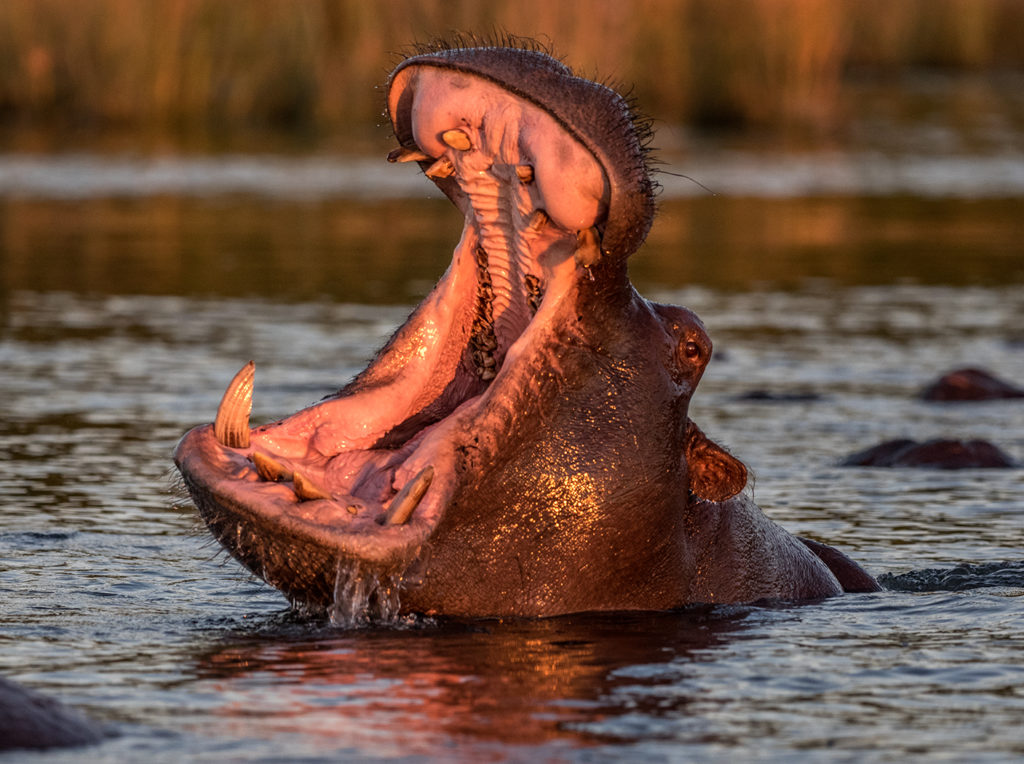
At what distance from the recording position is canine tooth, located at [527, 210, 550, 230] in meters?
5.05

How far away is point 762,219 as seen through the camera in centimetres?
1955

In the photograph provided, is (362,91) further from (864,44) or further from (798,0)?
(864,44)

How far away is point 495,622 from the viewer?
214 inches

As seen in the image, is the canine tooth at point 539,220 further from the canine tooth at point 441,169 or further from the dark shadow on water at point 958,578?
the dark shadow on water at point 958,578

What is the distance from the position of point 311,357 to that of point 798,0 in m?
16.5

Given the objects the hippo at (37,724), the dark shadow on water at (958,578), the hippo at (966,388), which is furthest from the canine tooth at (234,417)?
the hippo at (966,388)

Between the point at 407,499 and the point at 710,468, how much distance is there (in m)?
0.93

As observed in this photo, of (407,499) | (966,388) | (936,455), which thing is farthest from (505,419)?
(966,388)

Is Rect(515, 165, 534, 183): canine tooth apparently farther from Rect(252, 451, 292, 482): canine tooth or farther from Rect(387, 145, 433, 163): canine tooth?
Rect(252, 451, 292, 482): canine tooth

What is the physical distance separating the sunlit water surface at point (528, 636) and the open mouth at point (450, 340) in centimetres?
34

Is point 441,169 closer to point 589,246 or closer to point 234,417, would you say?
point 589,246

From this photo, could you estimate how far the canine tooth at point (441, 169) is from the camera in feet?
17.3

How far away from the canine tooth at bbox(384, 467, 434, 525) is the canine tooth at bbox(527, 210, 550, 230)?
61 cm

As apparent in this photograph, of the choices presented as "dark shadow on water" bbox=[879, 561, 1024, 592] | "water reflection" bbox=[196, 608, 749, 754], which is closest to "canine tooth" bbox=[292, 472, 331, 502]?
"water reflection" bbox=[196, 608, 749, 754]
